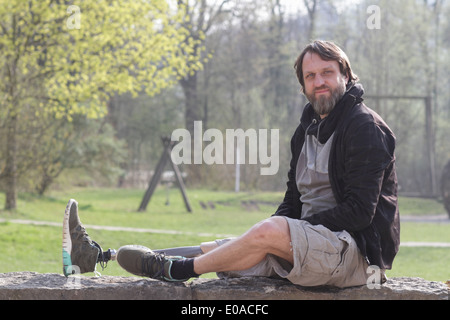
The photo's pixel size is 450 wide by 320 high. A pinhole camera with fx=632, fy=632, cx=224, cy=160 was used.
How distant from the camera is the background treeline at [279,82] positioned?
24.2 metres

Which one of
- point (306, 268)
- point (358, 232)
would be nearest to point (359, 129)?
point (358, 232)

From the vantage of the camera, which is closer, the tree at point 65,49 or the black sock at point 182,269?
the black sock at point 182,269

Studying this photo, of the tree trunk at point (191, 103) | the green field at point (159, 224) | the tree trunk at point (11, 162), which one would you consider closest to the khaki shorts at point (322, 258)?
the green field at point (159, 224)

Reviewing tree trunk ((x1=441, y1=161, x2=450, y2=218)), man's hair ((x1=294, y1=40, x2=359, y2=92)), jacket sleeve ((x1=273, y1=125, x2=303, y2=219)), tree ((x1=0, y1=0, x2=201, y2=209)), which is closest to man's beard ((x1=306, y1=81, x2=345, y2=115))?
man's hair ((x1=294, y1=40, x2=359, y2=92))

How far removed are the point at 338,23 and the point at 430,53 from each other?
4.14 meters

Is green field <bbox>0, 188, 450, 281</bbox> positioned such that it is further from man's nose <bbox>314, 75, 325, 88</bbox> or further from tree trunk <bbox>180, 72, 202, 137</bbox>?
tree trunk <bbox>180, 72, 202, 137</bbox>

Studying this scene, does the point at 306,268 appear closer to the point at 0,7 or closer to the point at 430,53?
the point at 0,7

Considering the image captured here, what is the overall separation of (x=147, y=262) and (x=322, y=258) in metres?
0.97

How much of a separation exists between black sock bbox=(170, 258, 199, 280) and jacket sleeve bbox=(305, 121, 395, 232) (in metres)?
0.74

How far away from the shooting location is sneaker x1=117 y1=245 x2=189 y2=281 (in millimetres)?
3471

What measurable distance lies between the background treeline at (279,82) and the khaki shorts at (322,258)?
17.5m

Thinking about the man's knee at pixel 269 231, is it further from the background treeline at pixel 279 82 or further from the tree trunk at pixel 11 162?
the background treeline at pixel 279 82

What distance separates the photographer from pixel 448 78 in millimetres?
27047

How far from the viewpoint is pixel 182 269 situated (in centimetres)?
344
